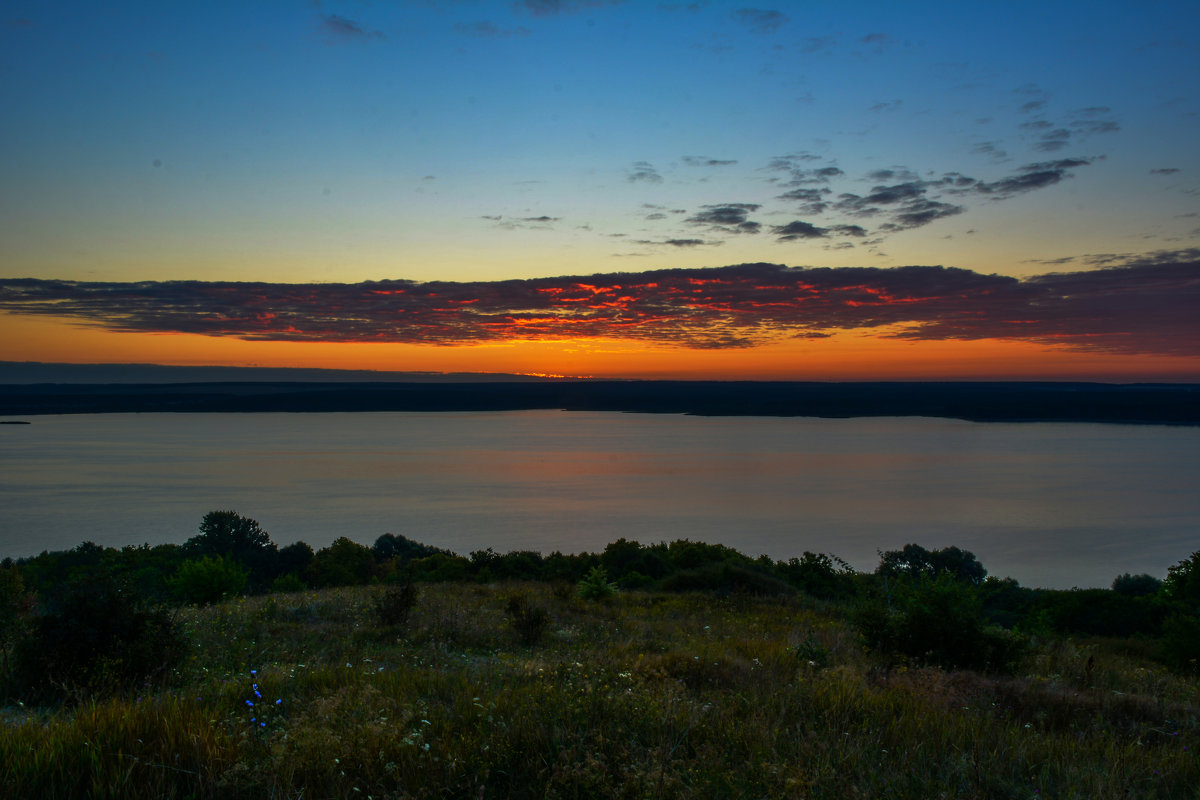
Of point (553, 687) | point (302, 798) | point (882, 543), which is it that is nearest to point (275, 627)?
point (553, 687)

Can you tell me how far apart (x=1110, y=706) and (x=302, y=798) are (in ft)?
20.7

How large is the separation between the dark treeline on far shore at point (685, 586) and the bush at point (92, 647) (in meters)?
0.02

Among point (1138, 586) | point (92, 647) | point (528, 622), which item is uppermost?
point (92, 647)

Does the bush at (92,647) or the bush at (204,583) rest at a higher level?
the bush at (92,647)

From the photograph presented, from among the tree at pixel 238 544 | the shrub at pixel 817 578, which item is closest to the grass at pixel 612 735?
the shrub at pixel 817 578

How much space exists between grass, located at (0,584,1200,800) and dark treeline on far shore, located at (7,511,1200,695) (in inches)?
40.7

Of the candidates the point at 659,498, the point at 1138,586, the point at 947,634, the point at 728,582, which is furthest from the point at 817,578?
the point at 659,498

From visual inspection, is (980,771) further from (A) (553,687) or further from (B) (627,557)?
(B) (627,557)

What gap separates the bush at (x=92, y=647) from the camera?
18.3 feet

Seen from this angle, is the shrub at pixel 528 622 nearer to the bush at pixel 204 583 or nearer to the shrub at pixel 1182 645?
the shrub at pixel 1182 645

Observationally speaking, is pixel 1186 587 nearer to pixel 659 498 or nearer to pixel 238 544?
pixel 238 544

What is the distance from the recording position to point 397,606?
11289mm

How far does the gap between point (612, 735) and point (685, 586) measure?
22.7 metres

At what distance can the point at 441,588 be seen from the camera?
18.1 m
